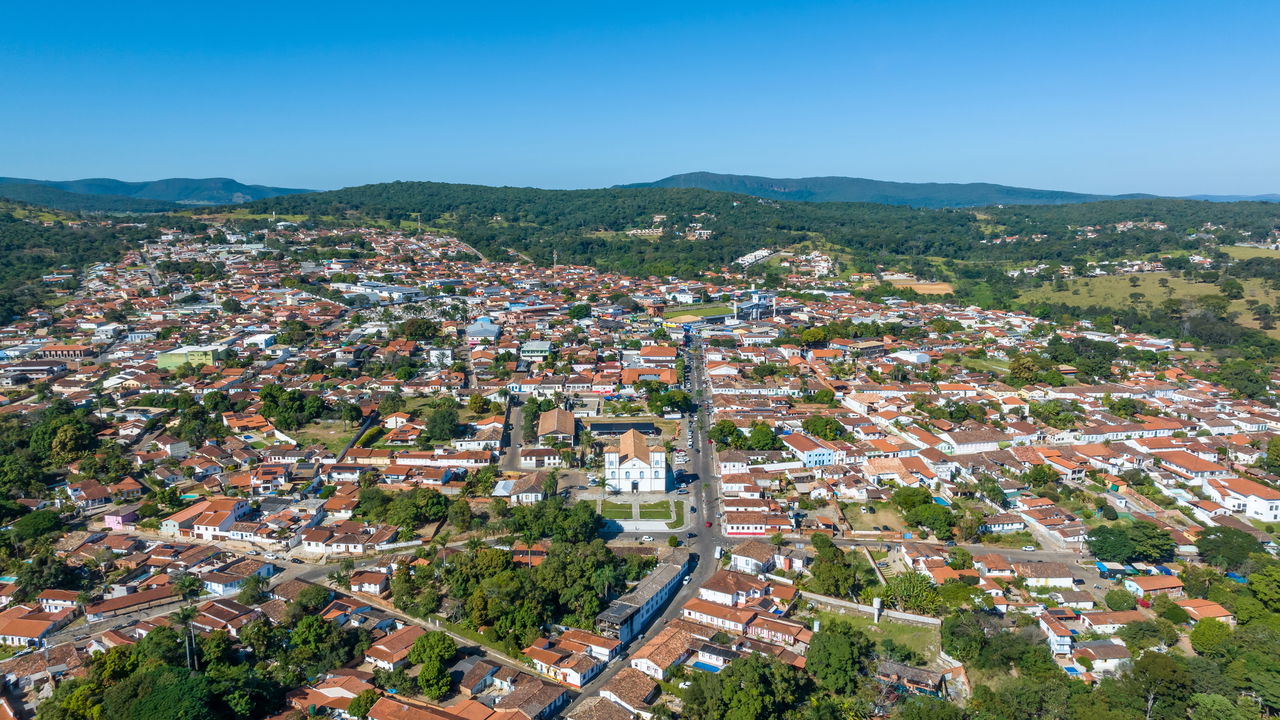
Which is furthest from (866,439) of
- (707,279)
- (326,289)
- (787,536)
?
(326,289)

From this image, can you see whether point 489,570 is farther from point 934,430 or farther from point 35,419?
point 35,419

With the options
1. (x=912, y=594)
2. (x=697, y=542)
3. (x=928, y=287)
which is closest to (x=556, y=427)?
(x=697, y=542)

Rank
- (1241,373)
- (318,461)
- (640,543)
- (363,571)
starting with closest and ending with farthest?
(363,571), (640,543), (318,461), (1241,373)

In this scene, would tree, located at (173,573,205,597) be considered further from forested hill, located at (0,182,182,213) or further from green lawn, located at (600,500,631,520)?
forested hill, located at (0,182,182,213)

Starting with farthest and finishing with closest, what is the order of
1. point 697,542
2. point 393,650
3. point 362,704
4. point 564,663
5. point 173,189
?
point 173,189 → point 697,542 → point 393,650 → point 564,663 → point 362,704

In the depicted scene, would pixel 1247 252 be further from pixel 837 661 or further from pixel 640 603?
pixel 640 603

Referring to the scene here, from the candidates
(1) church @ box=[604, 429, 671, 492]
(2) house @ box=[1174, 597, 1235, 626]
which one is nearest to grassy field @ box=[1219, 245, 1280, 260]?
(2) house @ box=[1174, 597, 1235, 626]
